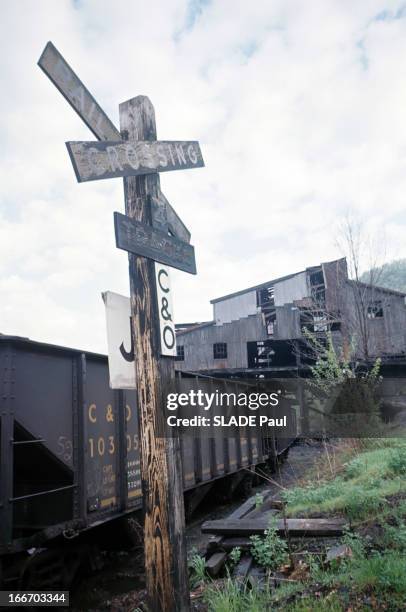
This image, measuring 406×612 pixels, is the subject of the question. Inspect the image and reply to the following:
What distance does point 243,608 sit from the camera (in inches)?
155

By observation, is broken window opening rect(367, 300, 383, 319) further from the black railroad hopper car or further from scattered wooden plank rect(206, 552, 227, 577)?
scattered wooden plank rect(206, 552, 227, 577)

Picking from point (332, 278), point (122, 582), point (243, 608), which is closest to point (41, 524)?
point (122, 582)

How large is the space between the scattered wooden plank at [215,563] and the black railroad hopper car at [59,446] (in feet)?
4.87

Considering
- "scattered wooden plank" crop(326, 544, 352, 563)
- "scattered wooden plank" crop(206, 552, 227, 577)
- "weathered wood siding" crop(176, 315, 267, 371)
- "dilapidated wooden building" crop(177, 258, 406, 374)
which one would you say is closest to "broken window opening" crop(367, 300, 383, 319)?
"dilapidated wooden building" crop(177, 258, 406, 374)

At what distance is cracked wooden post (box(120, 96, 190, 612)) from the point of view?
326cm

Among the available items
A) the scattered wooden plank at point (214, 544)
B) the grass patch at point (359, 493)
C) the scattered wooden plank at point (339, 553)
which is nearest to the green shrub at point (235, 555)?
the scattered wooden plank at point (214, 544)

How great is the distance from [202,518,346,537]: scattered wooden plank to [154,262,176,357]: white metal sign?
330 cm

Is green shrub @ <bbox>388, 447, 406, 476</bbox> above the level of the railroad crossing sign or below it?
below

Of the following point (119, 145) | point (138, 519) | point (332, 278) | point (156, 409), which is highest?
point (332, 278)

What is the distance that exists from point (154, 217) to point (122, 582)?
545 centimetres

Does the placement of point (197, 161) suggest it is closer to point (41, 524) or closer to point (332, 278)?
point (41, 524)

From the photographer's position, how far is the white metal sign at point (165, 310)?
355 cm

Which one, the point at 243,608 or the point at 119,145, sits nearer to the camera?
the point at 119,145

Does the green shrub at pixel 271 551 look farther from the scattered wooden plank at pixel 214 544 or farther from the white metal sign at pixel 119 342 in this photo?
the white metal sign at pixel 119 342
